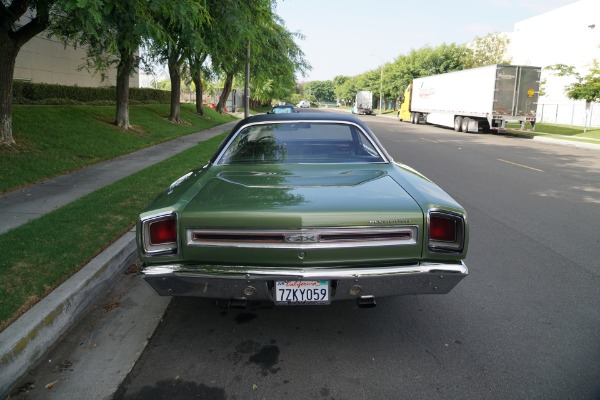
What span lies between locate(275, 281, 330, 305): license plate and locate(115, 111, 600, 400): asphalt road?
1.47ft

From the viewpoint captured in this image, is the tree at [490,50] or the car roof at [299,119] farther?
the tree at [490,50]

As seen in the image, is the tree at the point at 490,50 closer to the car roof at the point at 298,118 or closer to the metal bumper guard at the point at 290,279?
the car roof at the point at 298,118

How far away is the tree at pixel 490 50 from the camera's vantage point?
45.0 meters

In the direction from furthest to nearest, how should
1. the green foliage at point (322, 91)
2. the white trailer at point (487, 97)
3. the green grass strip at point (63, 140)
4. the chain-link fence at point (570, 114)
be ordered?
the green foliage at point (322, 91) → the chain-link fence at point (570, 114) → the white trailer at point (487, 97) → the green grass strip at point (63, 140)

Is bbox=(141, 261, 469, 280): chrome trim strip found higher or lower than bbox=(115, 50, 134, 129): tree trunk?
lower

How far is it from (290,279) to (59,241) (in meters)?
3.25

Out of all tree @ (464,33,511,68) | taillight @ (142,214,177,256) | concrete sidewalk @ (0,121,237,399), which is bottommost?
concrete sidewalk @ (0,121,237,399)

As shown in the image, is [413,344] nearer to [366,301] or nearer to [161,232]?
[366,301]

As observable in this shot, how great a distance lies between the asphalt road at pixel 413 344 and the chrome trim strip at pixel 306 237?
814 millimetres

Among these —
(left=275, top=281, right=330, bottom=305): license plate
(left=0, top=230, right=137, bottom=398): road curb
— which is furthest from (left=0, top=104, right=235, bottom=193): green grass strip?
(left=275, top=281, right=330, bottom=305): license plate

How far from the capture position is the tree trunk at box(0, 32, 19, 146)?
1017 centimetres

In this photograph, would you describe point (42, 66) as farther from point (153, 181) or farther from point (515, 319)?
point (515, 319)

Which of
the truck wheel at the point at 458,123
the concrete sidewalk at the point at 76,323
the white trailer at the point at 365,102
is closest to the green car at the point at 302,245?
the concrete sidewalk at the point at 76,323

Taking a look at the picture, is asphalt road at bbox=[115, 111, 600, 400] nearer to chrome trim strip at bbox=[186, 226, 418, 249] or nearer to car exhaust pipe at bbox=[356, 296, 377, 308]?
car exhaust pipe at bbox=[356, 296, 377, 308]
